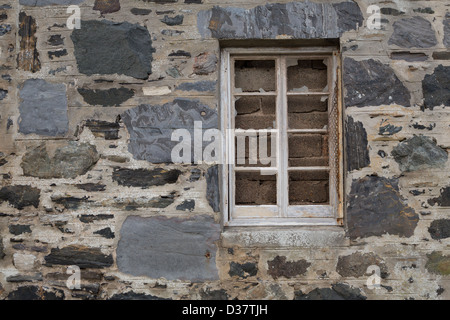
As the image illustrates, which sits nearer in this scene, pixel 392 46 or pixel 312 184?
pixel 392 46

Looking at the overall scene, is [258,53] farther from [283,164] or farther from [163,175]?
[163,175]

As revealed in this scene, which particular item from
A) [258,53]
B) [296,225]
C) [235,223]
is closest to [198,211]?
[235,223]

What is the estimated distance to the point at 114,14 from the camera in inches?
119

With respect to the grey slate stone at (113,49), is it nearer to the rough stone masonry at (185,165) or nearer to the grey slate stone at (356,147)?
the rough stone masonry at (185,165)

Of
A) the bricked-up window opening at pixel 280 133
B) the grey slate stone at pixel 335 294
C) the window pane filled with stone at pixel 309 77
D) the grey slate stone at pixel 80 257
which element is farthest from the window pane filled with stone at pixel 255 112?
the grey slate stone at pixel 80 257

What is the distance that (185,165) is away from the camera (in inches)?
117

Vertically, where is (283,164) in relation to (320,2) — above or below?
below

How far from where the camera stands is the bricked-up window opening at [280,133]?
10.2ft

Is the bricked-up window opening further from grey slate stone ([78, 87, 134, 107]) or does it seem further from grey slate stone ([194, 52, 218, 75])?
grey slate stone ([78, 87, 134, 107])

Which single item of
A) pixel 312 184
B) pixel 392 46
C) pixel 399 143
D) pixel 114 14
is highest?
pixel 114 14

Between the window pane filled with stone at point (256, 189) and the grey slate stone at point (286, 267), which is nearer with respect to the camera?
the grey slate stone at point (286, 267)

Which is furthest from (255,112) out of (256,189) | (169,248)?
(169,248)

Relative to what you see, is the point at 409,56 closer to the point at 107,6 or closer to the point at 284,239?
the point at 284,239

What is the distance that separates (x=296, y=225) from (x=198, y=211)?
2.38 ft
